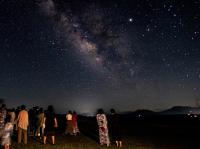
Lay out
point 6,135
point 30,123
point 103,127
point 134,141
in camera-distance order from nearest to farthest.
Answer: point 6,135
point 103,127
point 134,141
point 30,123

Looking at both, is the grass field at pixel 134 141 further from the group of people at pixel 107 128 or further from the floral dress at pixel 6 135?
the floral dress at pixel 6 135

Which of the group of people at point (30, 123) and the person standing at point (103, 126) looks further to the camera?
the person standing at point (103, 126)

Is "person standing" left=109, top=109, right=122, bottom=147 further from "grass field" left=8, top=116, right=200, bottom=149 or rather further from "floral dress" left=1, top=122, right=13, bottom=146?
"floral dress" left=1, top=122, right=13, bottom=146

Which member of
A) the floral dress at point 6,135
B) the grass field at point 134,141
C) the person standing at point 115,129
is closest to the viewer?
the floral dress at point 6,135

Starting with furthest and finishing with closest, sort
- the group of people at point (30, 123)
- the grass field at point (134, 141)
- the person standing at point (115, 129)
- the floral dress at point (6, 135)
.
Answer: the person standing at point (115, 129), the grass field at point (134, 141), the group of people at point (30, 123), the floral dress at point (6, 135)

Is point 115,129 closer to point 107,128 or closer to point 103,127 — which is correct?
point 107,128

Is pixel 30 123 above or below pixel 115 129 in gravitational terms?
above

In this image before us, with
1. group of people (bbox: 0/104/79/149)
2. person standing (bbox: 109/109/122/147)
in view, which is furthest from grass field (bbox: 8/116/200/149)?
group of people (bbox: 0/104/79/149)

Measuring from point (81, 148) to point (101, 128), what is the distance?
1875 mm

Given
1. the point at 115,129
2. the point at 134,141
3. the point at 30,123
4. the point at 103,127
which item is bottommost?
the point at 134,141

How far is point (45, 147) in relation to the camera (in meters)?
14.9

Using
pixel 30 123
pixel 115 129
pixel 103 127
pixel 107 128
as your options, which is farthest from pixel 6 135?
pixel 30 123

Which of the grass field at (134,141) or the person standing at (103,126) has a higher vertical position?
the person standing at (103,126)

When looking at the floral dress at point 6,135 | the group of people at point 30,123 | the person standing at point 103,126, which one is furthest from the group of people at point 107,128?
the floral dress at point 6,135
